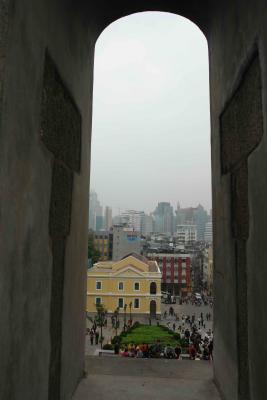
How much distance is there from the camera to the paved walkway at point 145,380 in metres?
3.75

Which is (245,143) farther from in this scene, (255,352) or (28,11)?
(28,11)

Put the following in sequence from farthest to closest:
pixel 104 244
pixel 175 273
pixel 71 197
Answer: pixel 104 244 < pixel 175 273 < pixel 71 197

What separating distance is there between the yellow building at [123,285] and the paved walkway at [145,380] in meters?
31.2

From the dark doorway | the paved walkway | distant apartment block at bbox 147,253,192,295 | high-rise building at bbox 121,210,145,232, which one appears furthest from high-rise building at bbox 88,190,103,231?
the paved walkway

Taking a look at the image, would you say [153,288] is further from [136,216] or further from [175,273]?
[136,216]

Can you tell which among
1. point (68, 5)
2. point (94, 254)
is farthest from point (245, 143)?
point (94, 254)

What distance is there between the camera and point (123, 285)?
118 ft

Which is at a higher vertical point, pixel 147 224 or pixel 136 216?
pixel 136 216

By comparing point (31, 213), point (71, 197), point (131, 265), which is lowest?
point (131, 265)

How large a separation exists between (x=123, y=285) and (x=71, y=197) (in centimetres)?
3331

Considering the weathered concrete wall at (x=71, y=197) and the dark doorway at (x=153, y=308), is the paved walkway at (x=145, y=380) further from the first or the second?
the dark doorway at (x=153, y=308)

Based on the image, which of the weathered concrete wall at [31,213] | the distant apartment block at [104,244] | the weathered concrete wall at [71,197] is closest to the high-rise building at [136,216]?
the distant apartment block at [104,244]

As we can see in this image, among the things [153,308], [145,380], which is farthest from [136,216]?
[145,380]

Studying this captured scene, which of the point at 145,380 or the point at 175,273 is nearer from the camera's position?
the point at 145,380
